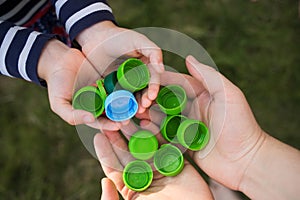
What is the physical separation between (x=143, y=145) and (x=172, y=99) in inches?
4.5

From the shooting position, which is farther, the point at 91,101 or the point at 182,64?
the point at 182,64

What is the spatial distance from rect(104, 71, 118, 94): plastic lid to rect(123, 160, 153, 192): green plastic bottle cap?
6.4 inches

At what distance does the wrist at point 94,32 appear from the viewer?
0.96 metres

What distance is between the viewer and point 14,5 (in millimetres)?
1016

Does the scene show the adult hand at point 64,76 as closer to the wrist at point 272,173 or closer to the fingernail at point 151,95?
the fingernail at point 151,95

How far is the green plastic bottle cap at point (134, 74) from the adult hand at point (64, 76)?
0.09 meters

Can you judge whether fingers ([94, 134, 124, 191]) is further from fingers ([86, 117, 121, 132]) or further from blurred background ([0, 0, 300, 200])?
blurred background ([0, 0, 300, 200])

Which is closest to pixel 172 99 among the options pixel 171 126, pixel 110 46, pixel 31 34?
pixel 171 126

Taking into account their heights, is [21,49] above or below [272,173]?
above

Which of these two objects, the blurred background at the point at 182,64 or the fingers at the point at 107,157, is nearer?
the fingers at the point at 107,157

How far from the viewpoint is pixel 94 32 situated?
3.17 ft

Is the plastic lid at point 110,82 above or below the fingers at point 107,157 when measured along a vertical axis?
above

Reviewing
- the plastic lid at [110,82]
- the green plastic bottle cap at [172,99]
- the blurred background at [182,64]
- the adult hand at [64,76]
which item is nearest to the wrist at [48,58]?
the adult hand at [64,76]

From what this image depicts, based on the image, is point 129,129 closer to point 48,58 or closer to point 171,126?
point 171,126
